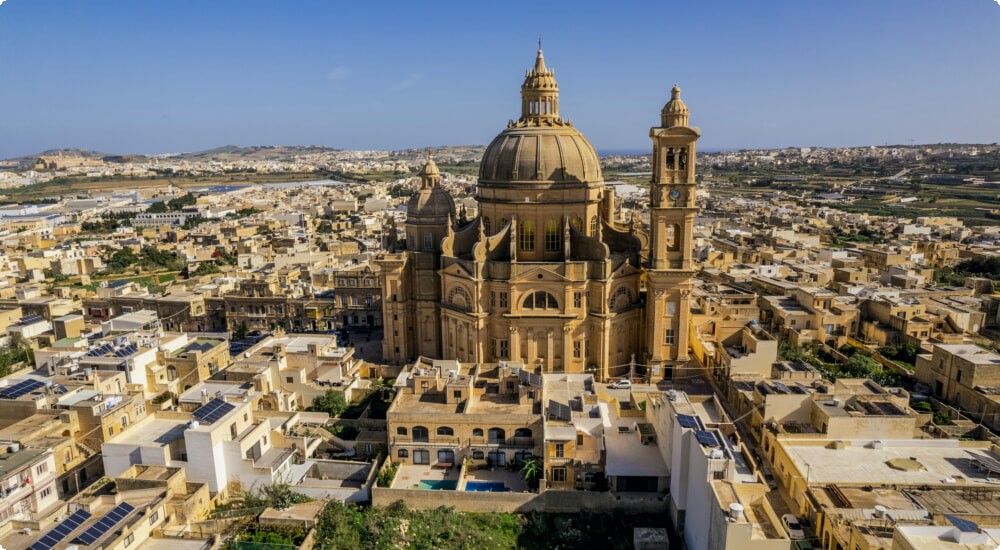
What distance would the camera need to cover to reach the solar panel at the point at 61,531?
2512cm

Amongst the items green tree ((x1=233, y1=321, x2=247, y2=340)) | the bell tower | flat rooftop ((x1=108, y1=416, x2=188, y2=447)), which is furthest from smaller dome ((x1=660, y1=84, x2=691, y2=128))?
green tree ((x1=233, y1=321, x2=247, y2=340))

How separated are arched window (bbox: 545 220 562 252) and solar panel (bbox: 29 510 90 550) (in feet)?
103

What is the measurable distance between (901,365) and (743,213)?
9989 centimetres

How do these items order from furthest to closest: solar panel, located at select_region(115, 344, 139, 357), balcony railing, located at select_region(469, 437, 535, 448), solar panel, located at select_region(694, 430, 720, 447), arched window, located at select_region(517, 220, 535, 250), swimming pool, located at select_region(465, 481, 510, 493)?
arched window, located at select_region(517, 220, 535, 250) < solar panel, located at select_region(115, 344, 139, 357) < balcony railing, located at select_region(469, 437, 535, 448) < swimming pool, located at select_region(465, 481, 510, 493) < solar panel, located at select_region(694, 430, 720, 447)

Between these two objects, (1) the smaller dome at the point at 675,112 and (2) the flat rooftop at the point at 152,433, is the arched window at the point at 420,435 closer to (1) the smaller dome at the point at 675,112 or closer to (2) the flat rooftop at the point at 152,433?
(2) the flat rooftop at the point at 152,433

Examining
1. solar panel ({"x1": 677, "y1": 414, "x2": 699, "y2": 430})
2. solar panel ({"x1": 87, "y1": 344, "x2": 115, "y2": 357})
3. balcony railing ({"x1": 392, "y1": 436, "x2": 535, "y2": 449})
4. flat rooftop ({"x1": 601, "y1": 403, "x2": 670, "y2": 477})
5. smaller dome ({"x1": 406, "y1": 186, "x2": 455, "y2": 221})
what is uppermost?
smaller dome ({"x1": 406, "y1": 186, "x2": 455, "y2": 221})

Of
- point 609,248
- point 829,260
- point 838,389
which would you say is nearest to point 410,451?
point 609,248

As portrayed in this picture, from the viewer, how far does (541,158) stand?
1829 inches

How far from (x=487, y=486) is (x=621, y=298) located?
62.2ft

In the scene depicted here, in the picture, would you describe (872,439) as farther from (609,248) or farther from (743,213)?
(743,213)

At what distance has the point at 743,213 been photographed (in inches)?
5709

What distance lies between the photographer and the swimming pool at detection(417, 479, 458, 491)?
109ft

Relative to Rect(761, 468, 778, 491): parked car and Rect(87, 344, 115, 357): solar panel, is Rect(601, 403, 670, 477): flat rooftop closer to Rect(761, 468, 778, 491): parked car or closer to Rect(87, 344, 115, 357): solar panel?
Rect(761, 468, 778, 491): parked car

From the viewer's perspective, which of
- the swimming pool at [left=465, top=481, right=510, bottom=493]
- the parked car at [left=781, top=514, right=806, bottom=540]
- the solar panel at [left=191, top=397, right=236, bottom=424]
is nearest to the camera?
the parked car at [left=781, top=514, right=806, bottom=540]
